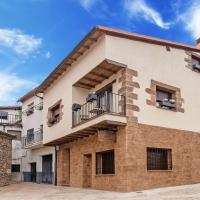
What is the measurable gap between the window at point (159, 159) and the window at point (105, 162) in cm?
168

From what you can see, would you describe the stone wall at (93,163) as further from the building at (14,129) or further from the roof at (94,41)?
the building at (14,129)

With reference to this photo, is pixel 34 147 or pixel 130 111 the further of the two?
pixel 34 147

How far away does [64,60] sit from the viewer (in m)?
17.5

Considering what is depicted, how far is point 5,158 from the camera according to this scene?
74.1 feet

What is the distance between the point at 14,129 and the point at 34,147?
6.29 metres

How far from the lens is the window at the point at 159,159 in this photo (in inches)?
574

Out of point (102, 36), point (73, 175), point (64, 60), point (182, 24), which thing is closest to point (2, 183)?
point (73, 175)

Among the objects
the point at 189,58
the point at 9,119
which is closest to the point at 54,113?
the point at 189,58

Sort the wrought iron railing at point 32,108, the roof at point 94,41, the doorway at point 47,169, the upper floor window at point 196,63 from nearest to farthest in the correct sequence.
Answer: the roof at point 94,41, the upper floor window at point 196,63, the doorway at point 47,169, the wrought iron railing at point 32,108

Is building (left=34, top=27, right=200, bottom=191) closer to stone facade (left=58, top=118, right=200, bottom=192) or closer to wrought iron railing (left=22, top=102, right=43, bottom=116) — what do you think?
stone facade (left=58, top=118, right=200, bottom=192)

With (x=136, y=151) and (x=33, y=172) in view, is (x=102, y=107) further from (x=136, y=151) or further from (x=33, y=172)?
(x=33, y=172)

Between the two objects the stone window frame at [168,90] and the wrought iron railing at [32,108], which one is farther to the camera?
the wrought iron railing at [32,108]

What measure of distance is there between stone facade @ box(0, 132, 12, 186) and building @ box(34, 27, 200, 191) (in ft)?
17.9

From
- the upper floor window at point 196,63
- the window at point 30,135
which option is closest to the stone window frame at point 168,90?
the upper floor window at point 196,63
